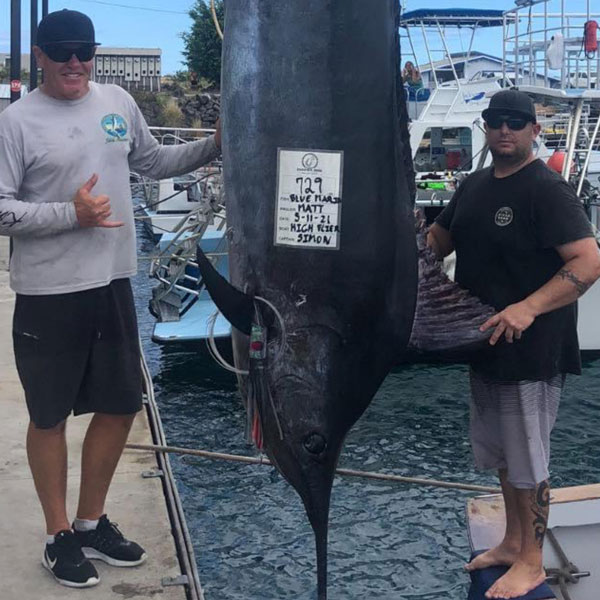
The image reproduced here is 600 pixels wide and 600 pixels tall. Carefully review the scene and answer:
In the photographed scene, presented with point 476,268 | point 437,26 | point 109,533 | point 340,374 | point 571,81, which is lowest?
point 109,533

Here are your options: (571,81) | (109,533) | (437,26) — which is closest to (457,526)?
(109,533)

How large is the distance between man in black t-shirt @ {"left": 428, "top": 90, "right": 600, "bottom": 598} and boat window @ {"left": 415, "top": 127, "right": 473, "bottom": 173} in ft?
36.9

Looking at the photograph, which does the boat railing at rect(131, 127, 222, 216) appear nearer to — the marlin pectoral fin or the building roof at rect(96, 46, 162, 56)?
the marlin pectoral fin

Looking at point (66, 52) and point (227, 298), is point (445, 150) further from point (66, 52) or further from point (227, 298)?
point (227, 298)

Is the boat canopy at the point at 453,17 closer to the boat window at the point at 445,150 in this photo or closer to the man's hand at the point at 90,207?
the boat window at the point at 445,150

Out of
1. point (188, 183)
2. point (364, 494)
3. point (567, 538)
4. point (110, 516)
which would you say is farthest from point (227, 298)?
point (188, 183)

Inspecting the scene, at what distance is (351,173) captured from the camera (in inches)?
80.1

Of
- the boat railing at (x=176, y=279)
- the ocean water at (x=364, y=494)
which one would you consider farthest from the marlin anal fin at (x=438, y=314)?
the boat railing at (x=176, y=279)

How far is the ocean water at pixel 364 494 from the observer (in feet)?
14.5

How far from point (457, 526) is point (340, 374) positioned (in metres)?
3.47

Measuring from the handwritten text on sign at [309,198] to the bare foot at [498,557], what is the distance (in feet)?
4.53

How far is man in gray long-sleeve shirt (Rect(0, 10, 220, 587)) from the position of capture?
248 cm

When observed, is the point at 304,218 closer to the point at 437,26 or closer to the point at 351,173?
the point at 351,173

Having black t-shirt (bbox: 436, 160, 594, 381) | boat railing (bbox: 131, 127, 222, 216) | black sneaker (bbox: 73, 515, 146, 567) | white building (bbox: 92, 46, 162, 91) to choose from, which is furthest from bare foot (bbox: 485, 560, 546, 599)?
white building (bbox: 92, 46, 162, 91)
